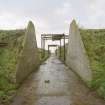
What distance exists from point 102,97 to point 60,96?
151 cm

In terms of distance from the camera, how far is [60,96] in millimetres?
9023

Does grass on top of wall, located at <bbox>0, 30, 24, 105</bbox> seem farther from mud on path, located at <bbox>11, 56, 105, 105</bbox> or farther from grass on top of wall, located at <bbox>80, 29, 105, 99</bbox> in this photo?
grass on top of wall, located at <bbox>80, 29, 105, 99</bbox>

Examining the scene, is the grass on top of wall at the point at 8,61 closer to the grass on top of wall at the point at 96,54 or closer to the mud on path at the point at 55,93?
the mud on path at the point at 55,93

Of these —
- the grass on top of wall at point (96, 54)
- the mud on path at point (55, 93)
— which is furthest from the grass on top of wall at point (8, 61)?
the grass on top of wall at point (96, 54)

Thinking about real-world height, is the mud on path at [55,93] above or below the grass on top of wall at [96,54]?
below

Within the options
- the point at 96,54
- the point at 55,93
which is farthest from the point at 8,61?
the point at 96,54

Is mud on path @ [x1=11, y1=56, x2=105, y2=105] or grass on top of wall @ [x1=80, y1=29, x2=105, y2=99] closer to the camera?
mud on path @ [x1=11, y1=56, x2=105, y2=105]

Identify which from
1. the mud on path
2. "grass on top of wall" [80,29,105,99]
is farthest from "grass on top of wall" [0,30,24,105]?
"grass on top of wall" [80,29,105,99]

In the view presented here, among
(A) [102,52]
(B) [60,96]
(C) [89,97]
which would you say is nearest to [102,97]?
(C) [89,97]

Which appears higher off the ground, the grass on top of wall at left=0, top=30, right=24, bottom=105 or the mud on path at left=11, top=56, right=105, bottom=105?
the grass on top of wall at left=0, top=30, right=24, bottom=105

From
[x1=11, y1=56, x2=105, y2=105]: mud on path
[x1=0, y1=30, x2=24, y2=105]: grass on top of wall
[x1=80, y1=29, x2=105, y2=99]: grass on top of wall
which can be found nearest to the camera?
[x1=11, y1=56, x2=105, y2=105]: mud on path

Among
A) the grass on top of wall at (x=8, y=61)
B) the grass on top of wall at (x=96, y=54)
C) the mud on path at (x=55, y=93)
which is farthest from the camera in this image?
the grass on top of wall at (x=96, y=54)

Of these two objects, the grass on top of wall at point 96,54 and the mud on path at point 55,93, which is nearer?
the mud on path at point 55,93

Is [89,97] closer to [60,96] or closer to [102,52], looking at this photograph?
[60,96]
